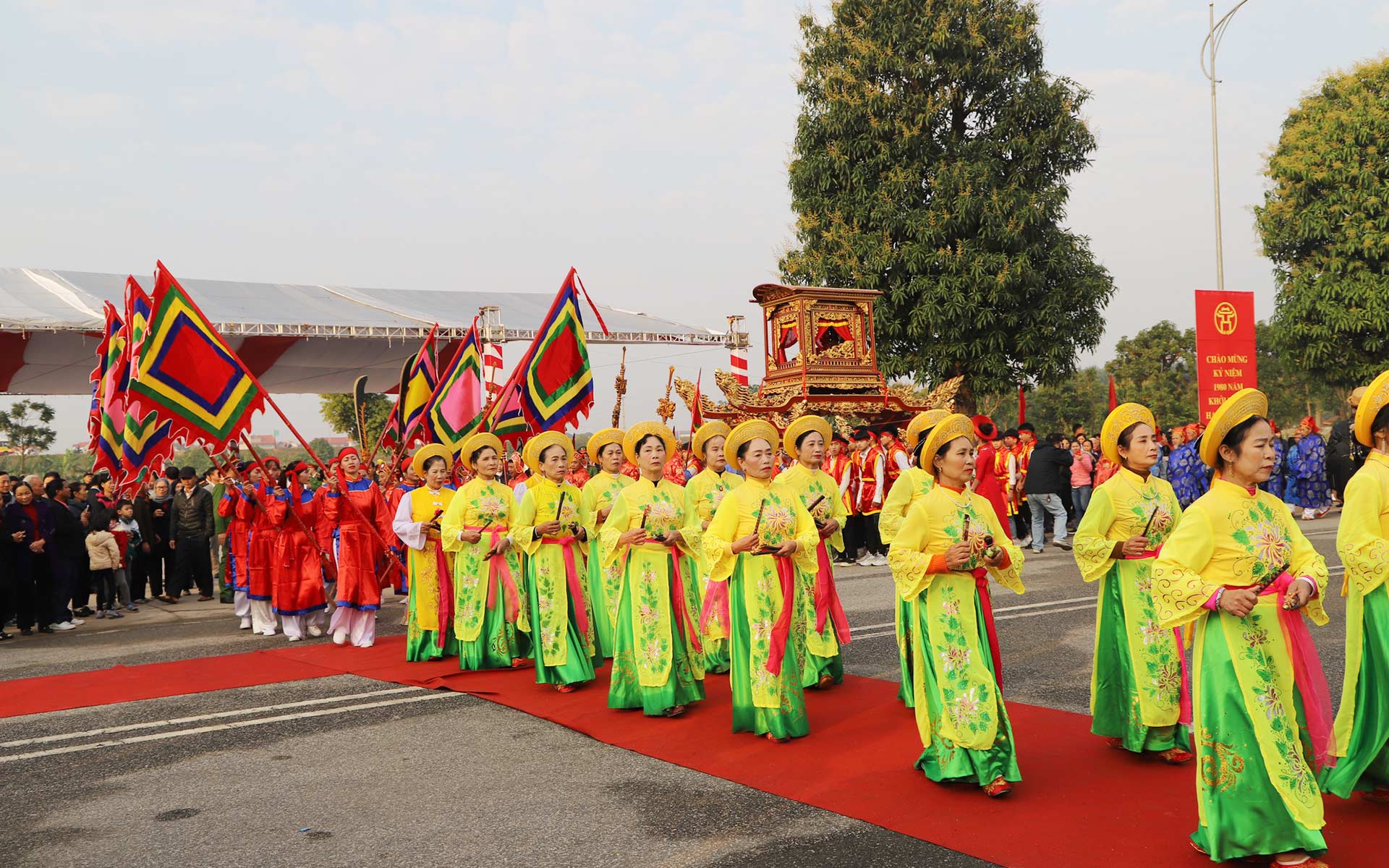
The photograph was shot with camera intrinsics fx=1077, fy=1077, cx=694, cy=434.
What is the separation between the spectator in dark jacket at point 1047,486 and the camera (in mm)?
14258

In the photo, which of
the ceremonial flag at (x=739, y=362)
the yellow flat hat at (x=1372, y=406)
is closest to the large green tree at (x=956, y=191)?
the ceremonial flag at (x=739, y=362)

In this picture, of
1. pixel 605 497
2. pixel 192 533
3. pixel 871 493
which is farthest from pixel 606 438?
pixel 192 533

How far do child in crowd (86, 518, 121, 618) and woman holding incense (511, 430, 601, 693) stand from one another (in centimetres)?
727

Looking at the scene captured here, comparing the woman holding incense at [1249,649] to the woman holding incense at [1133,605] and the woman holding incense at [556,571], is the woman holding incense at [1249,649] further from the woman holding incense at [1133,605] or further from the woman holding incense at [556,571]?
the woman holding incense at [556,571]

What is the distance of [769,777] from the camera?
5.18 metres

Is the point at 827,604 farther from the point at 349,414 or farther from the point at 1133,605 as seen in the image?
the point at 349,414

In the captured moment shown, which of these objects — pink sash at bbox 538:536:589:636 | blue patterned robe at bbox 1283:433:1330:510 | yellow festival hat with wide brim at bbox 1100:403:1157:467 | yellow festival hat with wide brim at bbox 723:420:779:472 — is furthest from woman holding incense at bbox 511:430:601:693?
blue patterned robe at bbox 1283:433:1330:510

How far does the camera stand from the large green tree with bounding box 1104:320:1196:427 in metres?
37.5

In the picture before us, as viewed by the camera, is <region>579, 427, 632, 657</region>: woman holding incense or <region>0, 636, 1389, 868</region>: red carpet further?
<region>579, 427, 632, 657</region>: woman holding incense

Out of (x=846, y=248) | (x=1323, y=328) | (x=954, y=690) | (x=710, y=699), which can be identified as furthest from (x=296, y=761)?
(x=1323, y=328)

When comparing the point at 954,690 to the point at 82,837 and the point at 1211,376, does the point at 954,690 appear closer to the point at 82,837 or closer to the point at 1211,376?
the point at 82,837

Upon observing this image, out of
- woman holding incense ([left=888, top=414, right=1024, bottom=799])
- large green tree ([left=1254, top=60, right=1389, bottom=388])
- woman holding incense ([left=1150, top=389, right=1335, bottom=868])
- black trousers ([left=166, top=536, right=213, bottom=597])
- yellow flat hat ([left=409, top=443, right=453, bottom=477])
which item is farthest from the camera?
large green tree ([left=1254, top=60, right=1389, bottom=388])

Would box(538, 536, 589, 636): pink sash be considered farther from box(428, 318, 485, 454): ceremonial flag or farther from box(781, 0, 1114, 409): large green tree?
box(781, 0, 1114, 409): large green tree

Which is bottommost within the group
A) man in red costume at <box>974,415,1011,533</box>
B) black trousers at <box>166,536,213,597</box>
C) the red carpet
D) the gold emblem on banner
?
the red carpet
